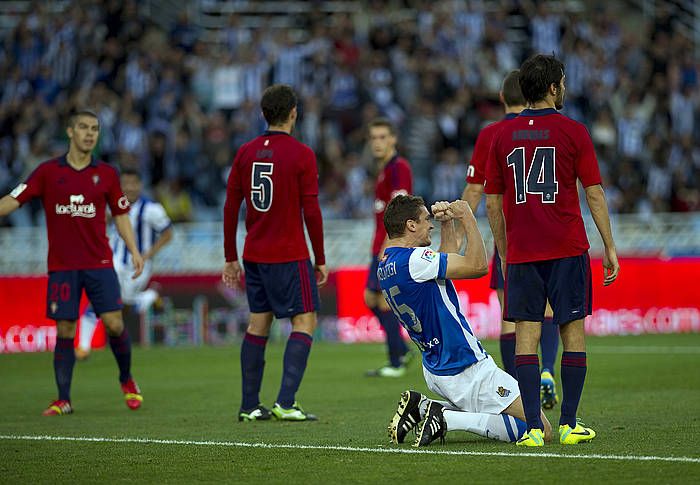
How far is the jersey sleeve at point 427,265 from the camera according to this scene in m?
7.89

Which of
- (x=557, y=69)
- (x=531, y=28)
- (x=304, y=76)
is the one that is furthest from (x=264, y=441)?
(x=531, y=28)

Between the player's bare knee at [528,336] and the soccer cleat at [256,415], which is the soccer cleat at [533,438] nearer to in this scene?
the player's bare knee at [528,336]

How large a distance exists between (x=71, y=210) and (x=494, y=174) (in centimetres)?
464

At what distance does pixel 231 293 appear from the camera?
2023 cm

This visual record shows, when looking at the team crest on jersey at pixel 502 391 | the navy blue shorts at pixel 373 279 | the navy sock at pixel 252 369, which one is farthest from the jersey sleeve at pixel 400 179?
the team crest on jersey at pixel 502 391

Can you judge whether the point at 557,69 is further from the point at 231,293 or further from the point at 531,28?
the point at 531,28

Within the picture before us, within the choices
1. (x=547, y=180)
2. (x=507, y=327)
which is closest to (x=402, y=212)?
(x=547, y=180)

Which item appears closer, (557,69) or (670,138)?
(557,69)

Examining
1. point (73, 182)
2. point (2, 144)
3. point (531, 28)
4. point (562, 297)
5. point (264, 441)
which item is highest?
point (531, 28)

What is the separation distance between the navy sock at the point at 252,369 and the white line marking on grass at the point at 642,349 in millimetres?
7540

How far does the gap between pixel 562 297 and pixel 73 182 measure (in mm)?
5133

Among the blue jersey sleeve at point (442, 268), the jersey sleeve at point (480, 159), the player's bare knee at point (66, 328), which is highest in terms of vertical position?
the jersey sleeve at point (480, 159)

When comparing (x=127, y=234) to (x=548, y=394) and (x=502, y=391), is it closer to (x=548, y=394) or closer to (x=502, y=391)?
(x=548, y=394)

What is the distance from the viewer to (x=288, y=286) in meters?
9.94
